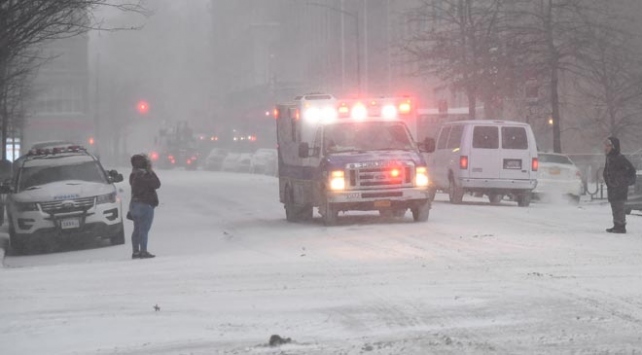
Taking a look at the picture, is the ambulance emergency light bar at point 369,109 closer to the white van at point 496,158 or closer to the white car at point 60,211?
the white car at point 60,211

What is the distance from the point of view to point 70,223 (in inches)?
768

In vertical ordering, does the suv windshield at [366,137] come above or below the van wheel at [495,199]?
above

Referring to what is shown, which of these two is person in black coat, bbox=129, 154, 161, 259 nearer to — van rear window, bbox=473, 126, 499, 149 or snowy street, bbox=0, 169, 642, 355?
snowy street, bbox=0, 169, 642, 355

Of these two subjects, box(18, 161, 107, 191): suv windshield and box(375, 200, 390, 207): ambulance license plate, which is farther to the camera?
box(18, 161, 107, 191): suv windshield

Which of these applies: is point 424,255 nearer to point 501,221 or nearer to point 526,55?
point 501,221

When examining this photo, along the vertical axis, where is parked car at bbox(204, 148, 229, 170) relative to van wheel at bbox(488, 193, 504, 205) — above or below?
above

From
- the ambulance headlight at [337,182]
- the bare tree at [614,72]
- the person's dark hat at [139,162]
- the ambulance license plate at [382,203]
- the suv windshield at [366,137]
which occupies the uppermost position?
the bare tree at [614,72]

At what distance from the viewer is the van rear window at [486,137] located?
27.8 meters

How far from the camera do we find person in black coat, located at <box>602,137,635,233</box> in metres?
18.1

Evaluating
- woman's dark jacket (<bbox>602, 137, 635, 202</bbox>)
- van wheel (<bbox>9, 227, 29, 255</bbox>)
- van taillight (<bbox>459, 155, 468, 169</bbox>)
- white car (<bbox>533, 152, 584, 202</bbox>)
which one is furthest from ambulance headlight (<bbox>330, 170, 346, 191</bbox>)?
white car (<bbox>533, 152, 584, 202</bbox>)

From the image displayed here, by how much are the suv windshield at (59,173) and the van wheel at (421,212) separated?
595 cm

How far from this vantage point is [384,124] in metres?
21.3

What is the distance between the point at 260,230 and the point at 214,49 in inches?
4636

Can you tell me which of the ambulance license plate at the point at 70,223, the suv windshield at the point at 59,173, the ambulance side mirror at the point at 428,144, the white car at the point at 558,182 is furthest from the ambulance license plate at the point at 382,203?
the white car at the point at 558,182
